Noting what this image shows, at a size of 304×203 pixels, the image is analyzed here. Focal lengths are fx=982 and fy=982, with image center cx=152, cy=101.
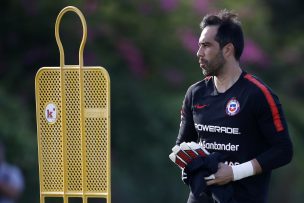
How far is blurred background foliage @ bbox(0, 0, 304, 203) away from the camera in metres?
13.9

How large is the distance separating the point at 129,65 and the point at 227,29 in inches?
337

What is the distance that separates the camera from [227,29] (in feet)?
20.9

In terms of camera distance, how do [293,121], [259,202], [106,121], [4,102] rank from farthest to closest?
[293,121] < [4,102] < [106,121] < [259,202]

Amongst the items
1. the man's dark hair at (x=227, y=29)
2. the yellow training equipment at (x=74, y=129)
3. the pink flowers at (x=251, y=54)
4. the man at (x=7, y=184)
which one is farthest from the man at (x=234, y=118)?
the pink flowers at (x=251, y=54)

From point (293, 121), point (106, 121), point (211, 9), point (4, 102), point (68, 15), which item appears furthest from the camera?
point (293, 121)

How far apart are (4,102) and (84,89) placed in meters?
6.11

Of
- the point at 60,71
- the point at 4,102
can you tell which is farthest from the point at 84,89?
the point at 4,102

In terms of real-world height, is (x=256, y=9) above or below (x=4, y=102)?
above

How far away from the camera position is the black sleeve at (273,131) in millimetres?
6090

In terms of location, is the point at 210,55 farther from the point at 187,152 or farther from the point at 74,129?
the point at 74,129

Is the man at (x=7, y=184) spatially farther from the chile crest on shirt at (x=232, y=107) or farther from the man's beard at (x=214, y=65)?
the chile crest on shirt at (x=232, y=107)

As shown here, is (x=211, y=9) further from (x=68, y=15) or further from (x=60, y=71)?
(x=60, y=71)

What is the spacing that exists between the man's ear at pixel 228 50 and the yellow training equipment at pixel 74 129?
824 mm

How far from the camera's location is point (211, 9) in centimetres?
1582
